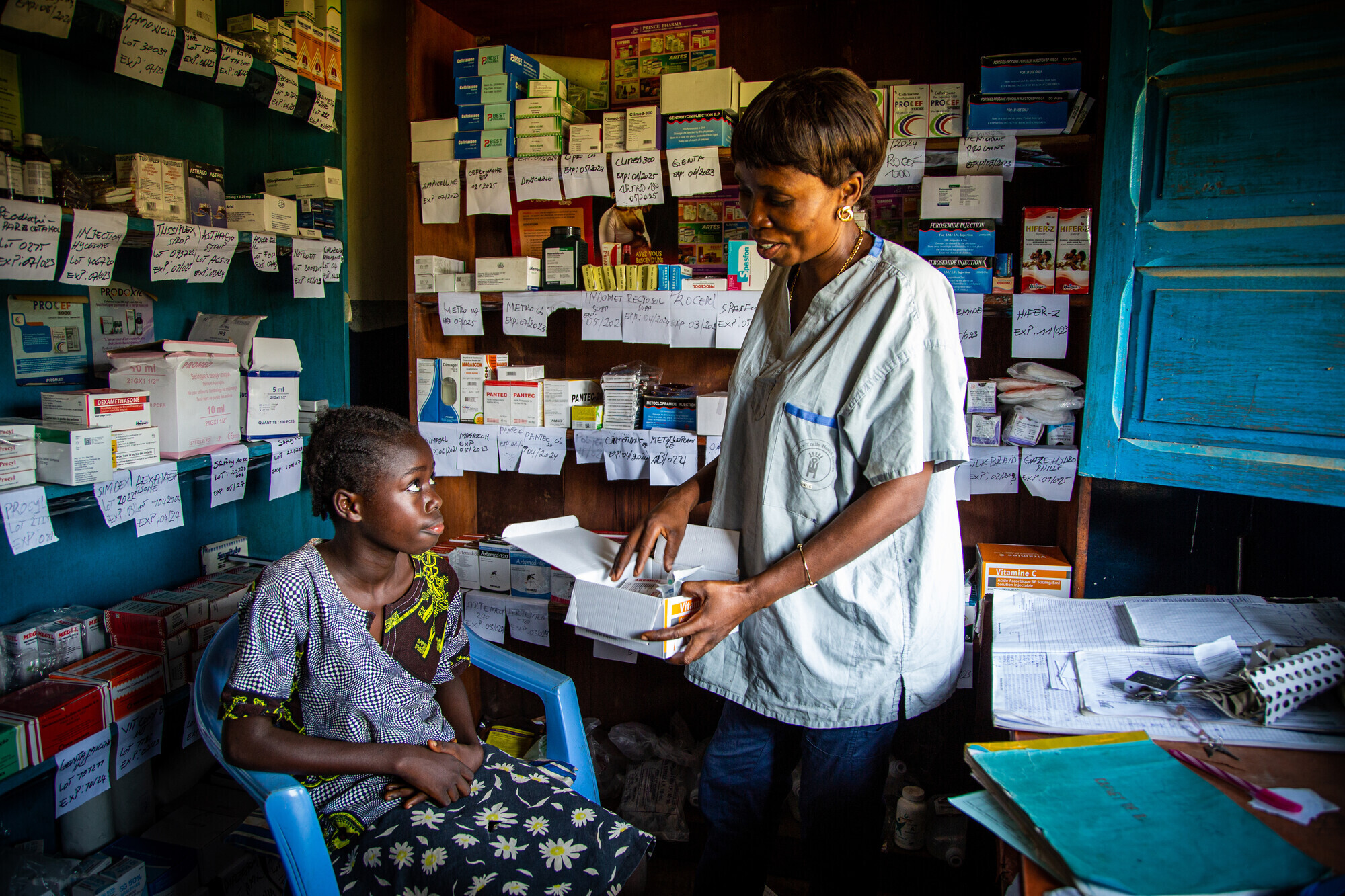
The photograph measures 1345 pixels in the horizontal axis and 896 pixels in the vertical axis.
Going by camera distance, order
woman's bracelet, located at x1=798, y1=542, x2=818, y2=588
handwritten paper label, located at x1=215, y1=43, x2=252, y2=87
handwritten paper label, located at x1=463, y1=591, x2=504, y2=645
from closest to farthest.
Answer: woman's bracelet, located at x1=798, y1=542, x2=818, y2=588 < handwritten paper label, located at x1=215, y1=43, x2=252, y2=87 < handwritten paper label, located at x1=463, y1=591, x2=504, y2=645

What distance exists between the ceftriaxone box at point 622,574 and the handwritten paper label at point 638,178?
1125mm

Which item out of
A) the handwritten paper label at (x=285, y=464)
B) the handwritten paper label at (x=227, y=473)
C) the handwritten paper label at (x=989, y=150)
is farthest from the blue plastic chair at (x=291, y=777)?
the handwritten paper label at (x=989, y=150)

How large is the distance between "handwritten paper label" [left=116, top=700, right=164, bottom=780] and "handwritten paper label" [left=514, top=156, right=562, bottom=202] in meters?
1.75

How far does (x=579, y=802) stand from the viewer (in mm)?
1617

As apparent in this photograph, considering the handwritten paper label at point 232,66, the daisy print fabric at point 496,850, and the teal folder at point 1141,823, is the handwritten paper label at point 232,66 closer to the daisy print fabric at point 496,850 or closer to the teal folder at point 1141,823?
the daisy print fabric at point 496,850

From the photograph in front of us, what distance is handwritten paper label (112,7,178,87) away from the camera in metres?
1.85

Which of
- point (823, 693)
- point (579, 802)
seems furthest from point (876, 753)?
point (579, 802)

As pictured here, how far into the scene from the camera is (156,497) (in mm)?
1991

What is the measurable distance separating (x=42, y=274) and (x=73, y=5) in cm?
59

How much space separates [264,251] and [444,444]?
0.80 metres

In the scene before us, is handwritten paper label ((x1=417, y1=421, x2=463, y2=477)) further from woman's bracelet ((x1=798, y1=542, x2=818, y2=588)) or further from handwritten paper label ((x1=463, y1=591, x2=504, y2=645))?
woman's bracelet ((x1=798, y1=542, x2=818, y2=588))

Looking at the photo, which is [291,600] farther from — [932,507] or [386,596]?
[932,507]

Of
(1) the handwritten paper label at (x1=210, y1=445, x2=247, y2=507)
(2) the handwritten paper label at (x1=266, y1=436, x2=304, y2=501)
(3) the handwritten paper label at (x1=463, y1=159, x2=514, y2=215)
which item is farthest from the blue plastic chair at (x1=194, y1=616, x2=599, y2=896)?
(3) the handwritten paper label at (x1=463, y1=159, x2=514, y2=215)

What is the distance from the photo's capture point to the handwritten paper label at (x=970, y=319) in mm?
2146
